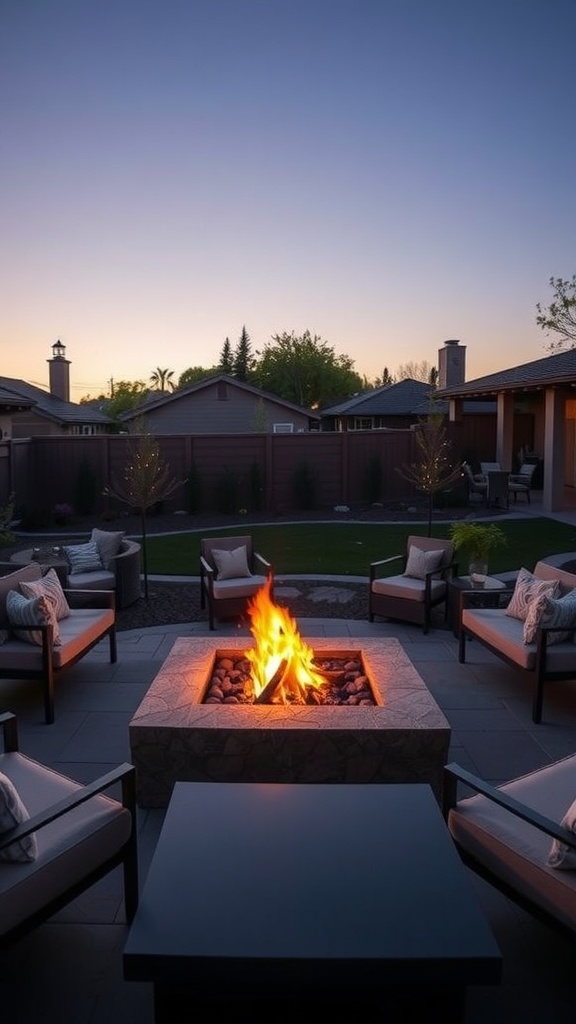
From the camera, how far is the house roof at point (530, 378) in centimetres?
1595

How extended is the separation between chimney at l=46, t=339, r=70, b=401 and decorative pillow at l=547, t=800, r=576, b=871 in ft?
116

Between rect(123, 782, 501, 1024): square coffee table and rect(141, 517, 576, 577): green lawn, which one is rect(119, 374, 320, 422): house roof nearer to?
rect(141, 517, 576, 577): green lawn

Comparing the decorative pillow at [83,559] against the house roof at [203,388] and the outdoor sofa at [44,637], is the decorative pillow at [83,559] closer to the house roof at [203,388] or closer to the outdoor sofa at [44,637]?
the outdoor sofa at [44,637]

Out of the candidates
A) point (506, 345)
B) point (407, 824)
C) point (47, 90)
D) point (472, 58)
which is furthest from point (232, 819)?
point (506, 345)

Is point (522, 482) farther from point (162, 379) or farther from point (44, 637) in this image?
point (162, 379)

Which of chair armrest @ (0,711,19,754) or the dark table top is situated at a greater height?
chair armrest @ (0,711,19,754)

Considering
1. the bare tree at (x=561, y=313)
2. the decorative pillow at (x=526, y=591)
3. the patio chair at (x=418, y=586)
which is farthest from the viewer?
the bare tree at (x=561, y=313)

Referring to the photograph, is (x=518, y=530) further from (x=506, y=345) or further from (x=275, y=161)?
(x=506, y=345)

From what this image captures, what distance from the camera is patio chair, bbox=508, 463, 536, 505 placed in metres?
18.8

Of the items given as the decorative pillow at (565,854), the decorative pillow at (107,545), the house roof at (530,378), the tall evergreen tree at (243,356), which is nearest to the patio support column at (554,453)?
the house roof at (530,378)

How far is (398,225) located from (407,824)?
48.7 ft

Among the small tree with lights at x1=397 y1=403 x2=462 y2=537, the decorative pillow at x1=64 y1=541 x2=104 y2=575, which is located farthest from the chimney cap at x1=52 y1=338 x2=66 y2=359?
the decorative pillow at x1=64 y1=541 x2=104 y2=575

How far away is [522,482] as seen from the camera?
1981cm

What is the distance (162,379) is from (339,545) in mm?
81173
